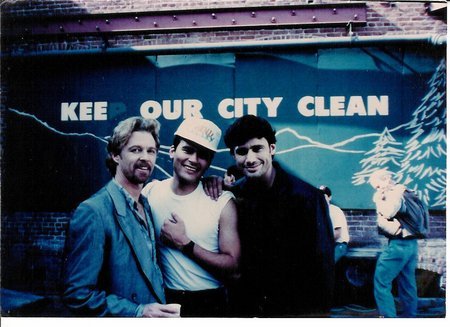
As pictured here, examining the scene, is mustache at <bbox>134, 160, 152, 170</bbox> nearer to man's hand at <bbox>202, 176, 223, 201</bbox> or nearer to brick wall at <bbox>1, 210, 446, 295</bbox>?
man's hand at <bbox>202, 176, 223, 201</bbox>

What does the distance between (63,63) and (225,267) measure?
2733mm

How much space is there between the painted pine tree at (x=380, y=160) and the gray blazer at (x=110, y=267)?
2205mm

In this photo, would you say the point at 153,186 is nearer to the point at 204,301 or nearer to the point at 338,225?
the point at 204,301

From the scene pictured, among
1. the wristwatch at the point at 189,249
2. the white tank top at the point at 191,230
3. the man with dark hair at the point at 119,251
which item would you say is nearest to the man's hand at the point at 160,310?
the man with dark hair at the point at 119,251

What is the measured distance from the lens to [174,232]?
5219mm

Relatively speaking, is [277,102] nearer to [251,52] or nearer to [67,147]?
[251,52]

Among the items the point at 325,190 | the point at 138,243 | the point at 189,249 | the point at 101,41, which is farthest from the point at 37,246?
the point at 325,190

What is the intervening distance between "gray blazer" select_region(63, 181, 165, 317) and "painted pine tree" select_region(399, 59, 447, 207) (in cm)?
266

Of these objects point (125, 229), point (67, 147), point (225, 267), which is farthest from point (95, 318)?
point (67, 147)

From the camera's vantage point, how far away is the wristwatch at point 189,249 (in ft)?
16.9

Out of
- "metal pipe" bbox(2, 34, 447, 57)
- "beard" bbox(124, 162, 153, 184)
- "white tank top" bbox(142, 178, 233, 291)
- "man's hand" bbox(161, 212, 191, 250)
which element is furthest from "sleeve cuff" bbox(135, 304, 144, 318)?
"metal pipe" bbox(2, 34, 447, 57)

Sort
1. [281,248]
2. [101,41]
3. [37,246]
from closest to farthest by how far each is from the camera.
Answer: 1. [281,248]
2. [37,246]
3. [101,41]

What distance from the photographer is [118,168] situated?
5387 mm

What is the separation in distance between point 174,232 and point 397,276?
2223 millimetres
